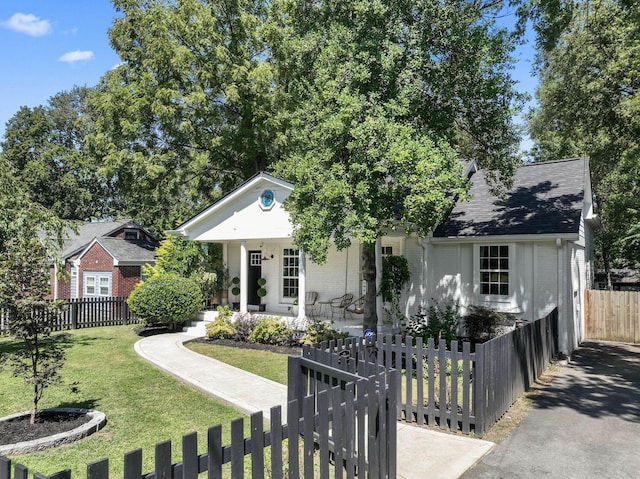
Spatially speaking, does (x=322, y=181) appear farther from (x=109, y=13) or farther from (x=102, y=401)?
(x=109, y=13)

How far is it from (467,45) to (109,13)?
897 inches

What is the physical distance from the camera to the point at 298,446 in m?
3.81

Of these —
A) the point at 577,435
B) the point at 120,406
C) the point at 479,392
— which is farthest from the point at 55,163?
the point at 577,435

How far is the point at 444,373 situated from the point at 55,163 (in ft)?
160

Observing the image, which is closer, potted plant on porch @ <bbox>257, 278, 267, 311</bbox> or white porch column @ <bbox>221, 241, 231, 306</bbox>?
potted plant on porch @ <bbox>257, 278, 267, 311</bbox>

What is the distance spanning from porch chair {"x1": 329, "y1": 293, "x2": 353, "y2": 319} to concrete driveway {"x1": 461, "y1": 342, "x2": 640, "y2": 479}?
7210 mm

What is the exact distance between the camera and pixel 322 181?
9445 mm

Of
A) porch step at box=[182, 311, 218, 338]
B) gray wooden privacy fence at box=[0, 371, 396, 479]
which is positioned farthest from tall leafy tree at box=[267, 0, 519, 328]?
porch step at box=[182, 311, 218, 338]

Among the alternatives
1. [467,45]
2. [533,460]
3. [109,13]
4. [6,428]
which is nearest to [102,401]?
[6,428]

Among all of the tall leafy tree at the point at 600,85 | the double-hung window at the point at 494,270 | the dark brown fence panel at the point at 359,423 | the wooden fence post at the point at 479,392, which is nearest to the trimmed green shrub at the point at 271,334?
the double-hung window at the point at 494,270

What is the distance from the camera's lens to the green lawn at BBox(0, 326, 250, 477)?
5477mm

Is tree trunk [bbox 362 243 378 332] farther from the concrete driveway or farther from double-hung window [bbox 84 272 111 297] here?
double-hung window [bbox 84 272 111 297]

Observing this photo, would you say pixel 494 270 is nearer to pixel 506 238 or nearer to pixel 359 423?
pixel 506 238

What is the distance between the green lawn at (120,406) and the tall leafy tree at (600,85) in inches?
397
